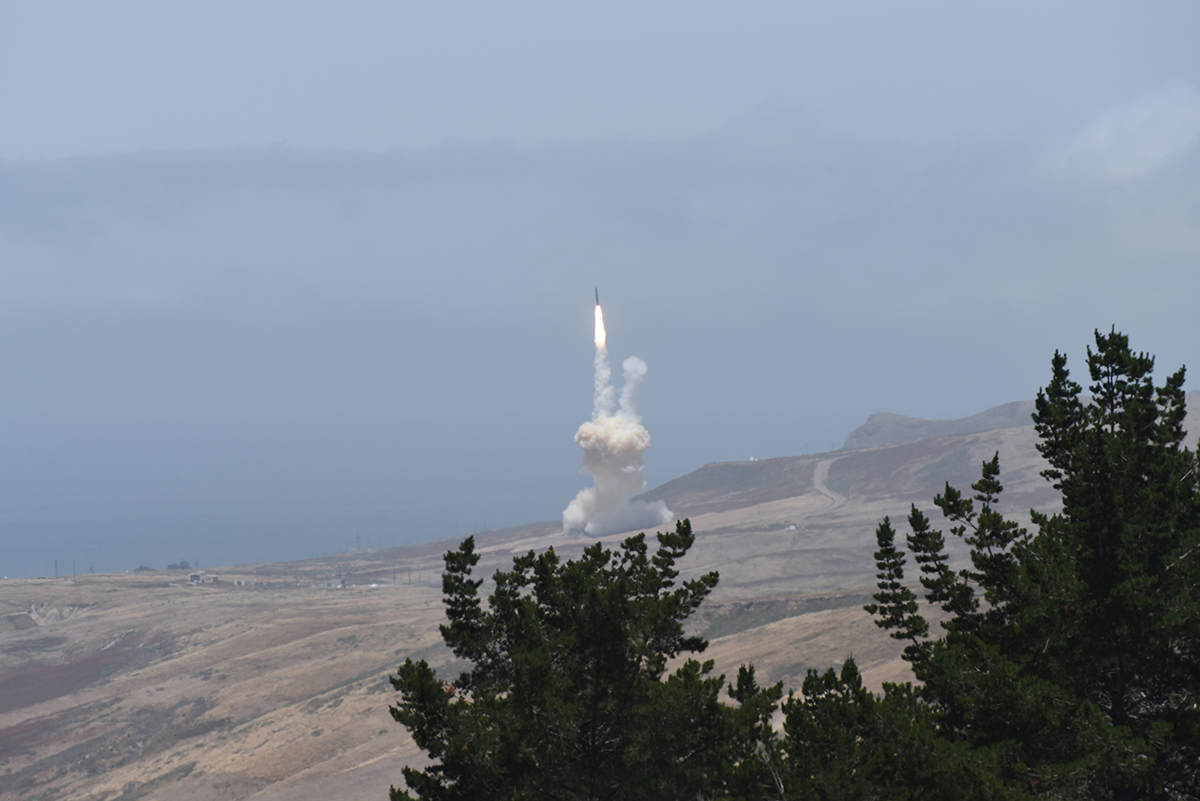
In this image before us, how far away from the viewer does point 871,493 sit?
18688cm

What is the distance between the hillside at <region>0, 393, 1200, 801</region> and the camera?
202 ft

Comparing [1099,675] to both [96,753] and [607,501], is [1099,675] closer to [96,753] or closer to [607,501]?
[96,753]

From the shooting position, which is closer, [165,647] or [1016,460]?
[165,647]

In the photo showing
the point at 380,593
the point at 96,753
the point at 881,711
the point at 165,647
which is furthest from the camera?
the point at 380,593

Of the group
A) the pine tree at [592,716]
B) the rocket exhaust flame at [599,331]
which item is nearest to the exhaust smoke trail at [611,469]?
the rocket exhaust flame at [599,331]

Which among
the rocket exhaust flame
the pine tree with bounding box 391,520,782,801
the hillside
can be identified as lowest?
the hillside

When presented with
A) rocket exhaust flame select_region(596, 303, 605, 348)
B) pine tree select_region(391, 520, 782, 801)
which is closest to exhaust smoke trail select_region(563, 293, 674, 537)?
rocket exhaust flame select_region(596, 303, 605, 348)

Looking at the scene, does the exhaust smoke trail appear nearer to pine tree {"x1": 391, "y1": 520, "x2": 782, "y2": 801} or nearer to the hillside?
the hillside

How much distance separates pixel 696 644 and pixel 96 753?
6434 centimetres

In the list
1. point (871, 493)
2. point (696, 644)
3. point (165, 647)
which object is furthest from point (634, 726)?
point (871, 493)

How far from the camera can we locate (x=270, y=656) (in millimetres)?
89812

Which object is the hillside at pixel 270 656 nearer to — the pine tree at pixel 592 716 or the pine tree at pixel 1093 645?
the pine tree at pixel 592 716

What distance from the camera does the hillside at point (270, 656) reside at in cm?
6162

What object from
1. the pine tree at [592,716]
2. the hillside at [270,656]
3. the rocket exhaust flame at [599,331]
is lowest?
the hillside at [270,656]
